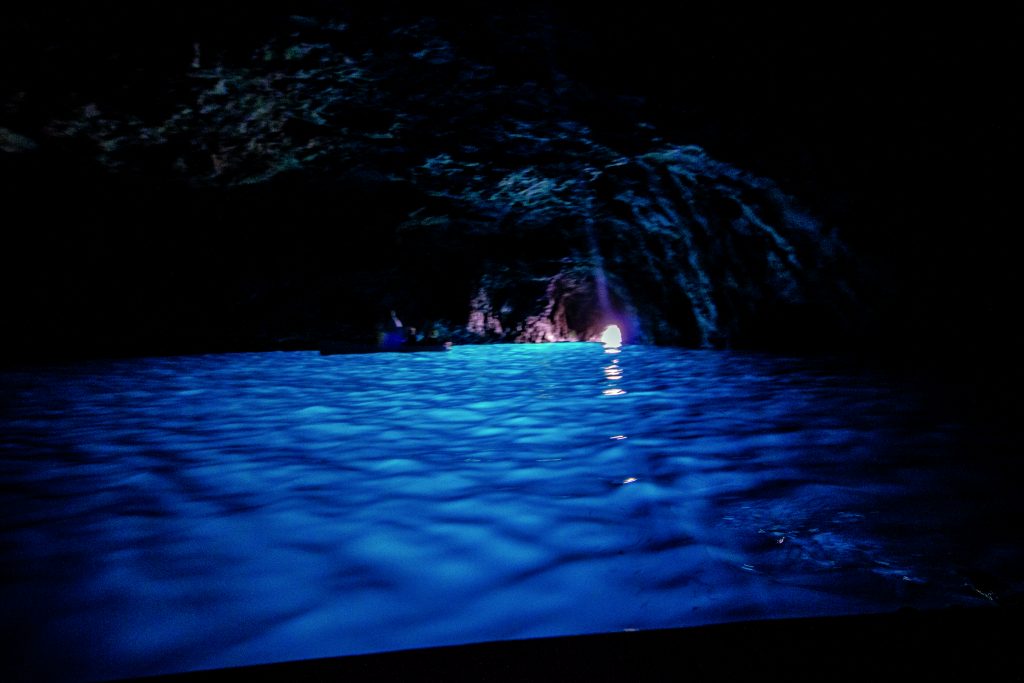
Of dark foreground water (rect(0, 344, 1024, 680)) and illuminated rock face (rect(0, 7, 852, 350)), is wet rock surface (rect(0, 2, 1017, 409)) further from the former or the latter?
dark foreground water (rect(0, 344, 1024, 680))

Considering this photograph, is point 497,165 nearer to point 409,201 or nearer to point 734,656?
point 409,201

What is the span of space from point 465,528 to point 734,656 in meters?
0.99

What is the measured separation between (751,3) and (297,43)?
494 centimetres

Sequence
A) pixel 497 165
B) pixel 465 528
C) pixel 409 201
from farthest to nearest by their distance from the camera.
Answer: pixel 409 201 < pixel 497 165 < pixel 465 528

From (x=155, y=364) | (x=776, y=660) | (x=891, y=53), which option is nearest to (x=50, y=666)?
(x=776, y=660)

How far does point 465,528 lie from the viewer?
1.75 meters

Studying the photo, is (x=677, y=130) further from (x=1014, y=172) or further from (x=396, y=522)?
(x=396, y=522)

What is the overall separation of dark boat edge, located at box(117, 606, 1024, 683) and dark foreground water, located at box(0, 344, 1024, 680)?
2.1 inches

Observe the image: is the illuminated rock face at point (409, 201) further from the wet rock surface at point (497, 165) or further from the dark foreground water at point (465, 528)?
the dark foreground water at point (465, 528)

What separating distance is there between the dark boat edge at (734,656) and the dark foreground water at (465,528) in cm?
5

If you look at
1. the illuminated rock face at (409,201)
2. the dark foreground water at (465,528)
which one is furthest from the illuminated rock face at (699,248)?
the dark foreground water at (465,528)

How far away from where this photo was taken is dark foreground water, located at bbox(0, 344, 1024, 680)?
1.19 m

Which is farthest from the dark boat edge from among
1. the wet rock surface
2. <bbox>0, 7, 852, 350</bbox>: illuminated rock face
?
<bbox>0, 7, 852, 350</bbox>: illuminated rock face

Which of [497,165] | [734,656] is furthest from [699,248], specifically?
[734,656]
